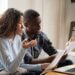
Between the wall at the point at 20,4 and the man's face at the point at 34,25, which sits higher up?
the wall at the point at 20,4

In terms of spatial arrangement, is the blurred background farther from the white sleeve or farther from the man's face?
the white sleeve

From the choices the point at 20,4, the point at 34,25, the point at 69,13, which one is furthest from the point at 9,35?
the point at 69,13

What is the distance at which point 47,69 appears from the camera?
4.42 feet

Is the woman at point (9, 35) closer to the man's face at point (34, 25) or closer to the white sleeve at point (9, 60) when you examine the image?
the white sleeve at point (9, 60)

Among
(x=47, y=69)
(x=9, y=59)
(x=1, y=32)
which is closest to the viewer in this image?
(x=47, y=69)

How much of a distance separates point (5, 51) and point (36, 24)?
52 centimetres

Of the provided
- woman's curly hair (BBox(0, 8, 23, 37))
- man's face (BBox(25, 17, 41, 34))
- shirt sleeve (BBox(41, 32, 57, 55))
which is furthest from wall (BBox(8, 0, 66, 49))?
woman's curly hair (BBox(0, 8, 23, 37))

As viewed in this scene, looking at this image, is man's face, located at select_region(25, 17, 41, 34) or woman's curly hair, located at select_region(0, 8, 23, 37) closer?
woman's curly hair, located at select_region(0, 8, 23, 37)

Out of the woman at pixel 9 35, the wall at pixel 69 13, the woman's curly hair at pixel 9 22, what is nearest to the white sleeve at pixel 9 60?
the woman at pixel 9 35

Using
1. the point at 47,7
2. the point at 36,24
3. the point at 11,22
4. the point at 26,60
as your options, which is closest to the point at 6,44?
the point at 11,22

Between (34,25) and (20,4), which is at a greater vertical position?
(20,4)

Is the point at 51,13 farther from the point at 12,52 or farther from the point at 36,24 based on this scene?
the point at 12,52

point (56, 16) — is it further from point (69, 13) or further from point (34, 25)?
point (34, 25)

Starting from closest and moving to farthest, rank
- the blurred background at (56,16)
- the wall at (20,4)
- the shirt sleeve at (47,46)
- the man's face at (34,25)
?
the man's face at (34,25) → the shirt sleeve at (47,46) → the wall at (20,4) → the blurred background at (56,16)
